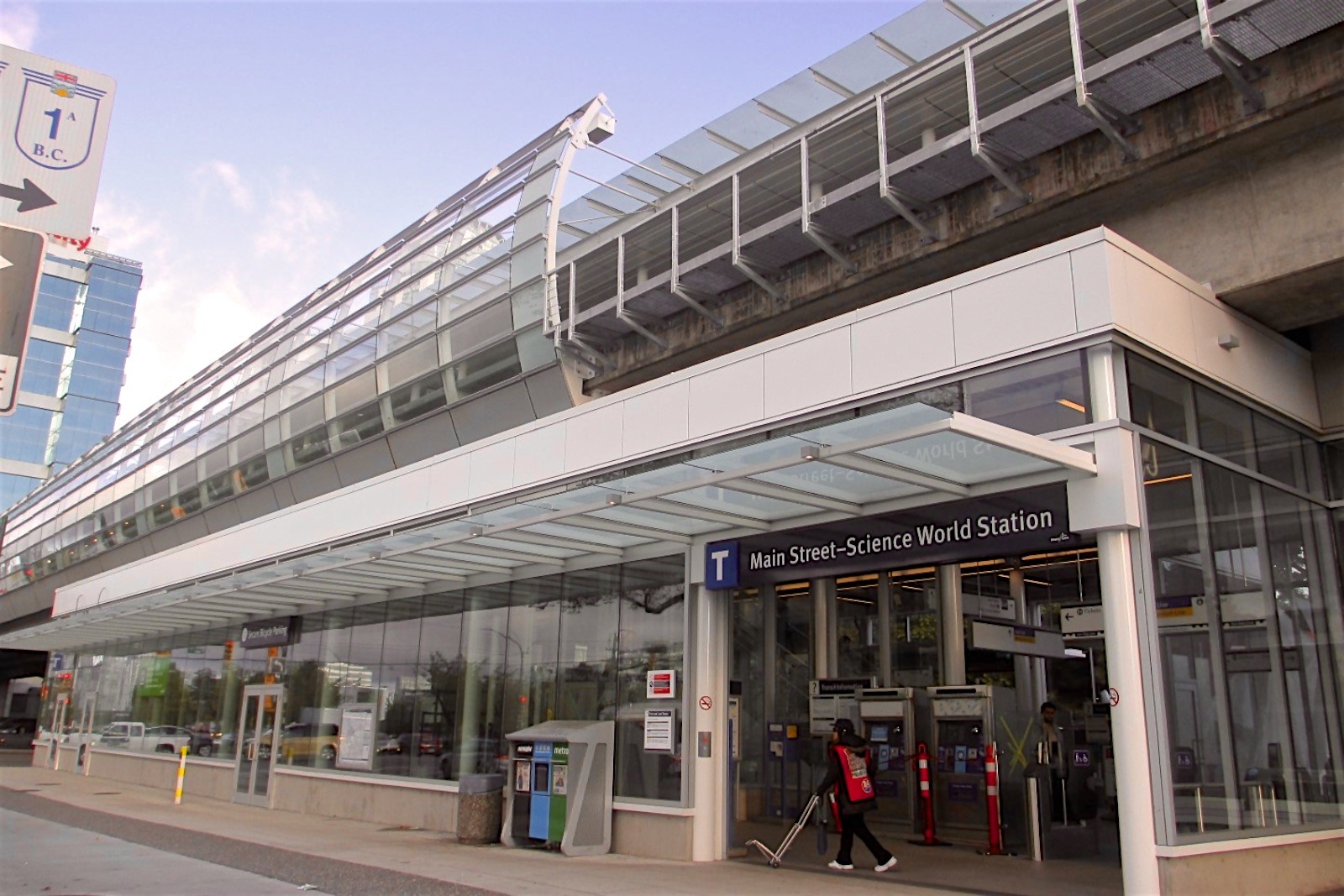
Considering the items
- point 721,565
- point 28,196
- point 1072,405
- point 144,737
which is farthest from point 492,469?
point 144,737

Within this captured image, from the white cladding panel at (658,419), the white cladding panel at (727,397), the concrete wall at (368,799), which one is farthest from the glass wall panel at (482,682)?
the white cladding panel at (727,397)

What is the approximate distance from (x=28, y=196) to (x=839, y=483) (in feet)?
24.5

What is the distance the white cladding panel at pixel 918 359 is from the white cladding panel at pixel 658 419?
0.02 meters

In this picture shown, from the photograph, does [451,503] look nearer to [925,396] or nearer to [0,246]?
[925,396]

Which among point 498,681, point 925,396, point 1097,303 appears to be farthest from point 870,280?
point 498,681

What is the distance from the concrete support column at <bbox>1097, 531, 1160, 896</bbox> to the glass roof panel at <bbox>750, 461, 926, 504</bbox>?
6.66ft

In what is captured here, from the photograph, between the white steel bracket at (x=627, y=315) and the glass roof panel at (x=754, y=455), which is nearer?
the glass roof panel at (x=754, y=455)

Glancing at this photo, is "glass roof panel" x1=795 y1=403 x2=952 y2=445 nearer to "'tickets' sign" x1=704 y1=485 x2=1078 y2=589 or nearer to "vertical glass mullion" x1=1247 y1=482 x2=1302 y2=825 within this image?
"'tickets' sign" x1=704 y1=485 x2=1078 y2=589

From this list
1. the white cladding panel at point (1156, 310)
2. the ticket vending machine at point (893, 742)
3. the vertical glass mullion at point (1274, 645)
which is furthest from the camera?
the ticket vending machine at point (893, 742)

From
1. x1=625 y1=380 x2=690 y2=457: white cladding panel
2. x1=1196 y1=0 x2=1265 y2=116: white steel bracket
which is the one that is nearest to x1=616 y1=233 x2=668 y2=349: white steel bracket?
x1=625 y1=380 x2=690 y2=457: white cladding panel

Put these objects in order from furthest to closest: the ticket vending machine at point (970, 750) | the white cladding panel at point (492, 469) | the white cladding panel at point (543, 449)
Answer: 1. the white cladding panel at point (492, 469)
2. the ticket vending machine at point (970, 750)
3. the white cladding panel at point (543, 449)

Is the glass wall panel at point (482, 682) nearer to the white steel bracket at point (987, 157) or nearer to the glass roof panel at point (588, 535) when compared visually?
the glass roof panel at point (588, 535)

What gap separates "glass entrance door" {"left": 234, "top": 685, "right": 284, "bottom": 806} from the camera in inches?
846

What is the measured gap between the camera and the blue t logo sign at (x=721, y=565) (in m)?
12.5
